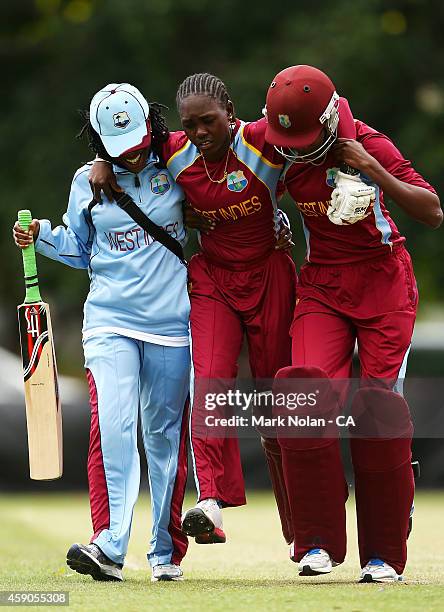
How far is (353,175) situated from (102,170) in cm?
138

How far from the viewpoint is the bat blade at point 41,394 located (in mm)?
7031

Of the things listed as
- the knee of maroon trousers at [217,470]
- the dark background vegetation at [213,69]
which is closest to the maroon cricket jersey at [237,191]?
the knee of maroon trousers at [217,470]

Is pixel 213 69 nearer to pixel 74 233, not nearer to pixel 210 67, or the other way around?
pixel 210 67

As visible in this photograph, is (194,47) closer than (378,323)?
No

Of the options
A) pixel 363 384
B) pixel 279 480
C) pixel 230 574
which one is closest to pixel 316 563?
pixel 363 384

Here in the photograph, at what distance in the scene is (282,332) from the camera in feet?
22.9

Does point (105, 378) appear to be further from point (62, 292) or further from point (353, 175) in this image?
point (62, 292)

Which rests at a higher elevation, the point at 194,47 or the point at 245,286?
the point at 194,47

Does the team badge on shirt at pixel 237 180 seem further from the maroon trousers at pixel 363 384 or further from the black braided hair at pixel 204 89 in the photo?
the maroon trousers at pixel 363 384

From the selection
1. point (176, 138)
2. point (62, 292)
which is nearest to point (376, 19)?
point (62, 292)

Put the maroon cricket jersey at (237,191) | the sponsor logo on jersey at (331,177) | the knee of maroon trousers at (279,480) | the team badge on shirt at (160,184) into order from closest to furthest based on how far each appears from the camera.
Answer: the sponsor logo on jersey at (331,177), the maroon cricket jersey at (237,191), the team badge on shirt at (160,184), the knee of maroon trousers at (279,480)

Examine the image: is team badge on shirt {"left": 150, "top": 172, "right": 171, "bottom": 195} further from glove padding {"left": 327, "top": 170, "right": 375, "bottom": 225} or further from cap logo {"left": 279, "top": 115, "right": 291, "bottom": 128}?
glove padding {"left": 327, "top": 170, "right": 375, "bottom": 225}

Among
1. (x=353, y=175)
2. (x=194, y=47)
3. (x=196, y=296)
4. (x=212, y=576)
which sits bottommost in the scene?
(x=212, y=576)

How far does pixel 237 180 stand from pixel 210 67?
12.4 meters
